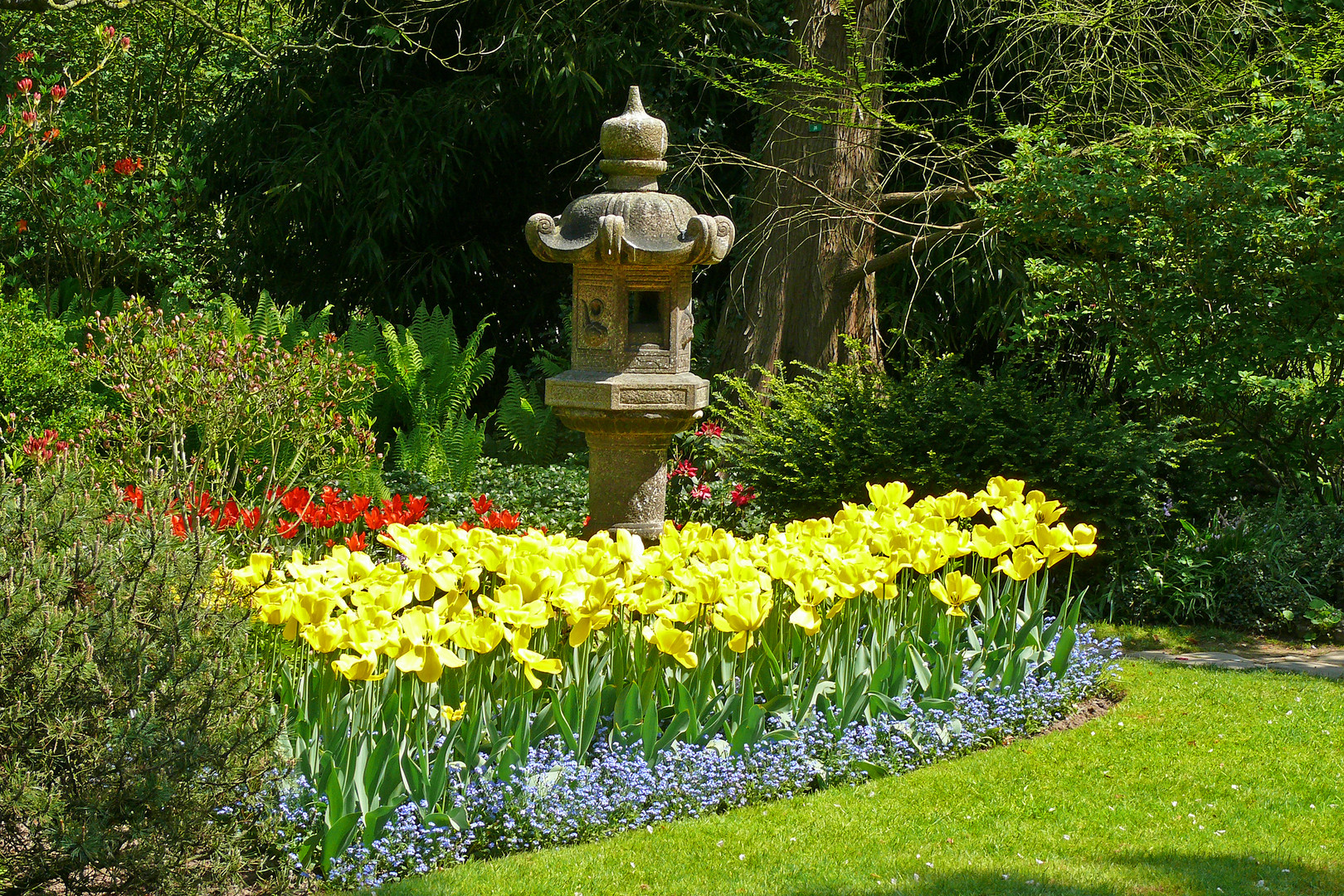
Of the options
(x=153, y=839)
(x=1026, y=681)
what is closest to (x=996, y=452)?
(x=1026, y=681)

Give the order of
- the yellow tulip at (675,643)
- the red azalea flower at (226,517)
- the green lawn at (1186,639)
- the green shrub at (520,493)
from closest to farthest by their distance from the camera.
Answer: the yellow tulip at (675,643)
the red azalea flower at (226,517)
the green lawn at (1186,639)
the green shrub at (520,493)

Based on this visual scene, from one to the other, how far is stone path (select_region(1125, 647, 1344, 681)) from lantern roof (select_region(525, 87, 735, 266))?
113 inches

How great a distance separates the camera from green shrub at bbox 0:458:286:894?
112 inches

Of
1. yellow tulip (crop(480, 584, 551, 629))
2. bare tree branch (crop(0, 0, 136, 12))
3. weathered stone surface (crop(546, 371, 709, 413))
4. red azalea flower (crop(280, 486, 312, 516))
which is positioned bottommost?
red azalea flower (crop(280, 486, 312, 516))

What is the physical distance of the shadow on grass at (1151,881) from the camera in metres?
3.25

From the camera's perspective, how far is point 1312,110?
689 cm

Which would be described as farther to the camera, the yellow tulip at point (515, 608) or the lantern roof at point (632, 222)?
the lantern roof at point (632, 222)

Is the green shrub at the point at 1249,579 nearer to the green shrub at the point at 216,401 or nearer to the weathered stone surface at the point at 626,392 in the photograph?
the weathered stone surface at the point at 626,392

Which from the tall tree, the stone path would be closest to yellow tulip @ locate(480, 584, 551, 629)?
the stone path

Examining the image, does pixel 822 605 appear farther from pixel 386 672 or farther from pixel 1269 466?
pixel 1269 466

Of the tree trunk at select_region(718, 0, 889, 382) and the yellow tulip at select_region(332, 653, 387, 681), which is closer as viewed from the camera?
the yellow tulip at select_region(332, 653, 387, 681)

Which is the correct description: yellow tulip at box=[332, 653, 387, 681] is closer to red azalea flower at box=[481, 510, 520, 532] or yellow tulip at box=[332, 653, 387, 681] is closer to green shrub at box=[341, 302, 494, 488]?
red azalea flower at box=[481, 510, 520, 532]

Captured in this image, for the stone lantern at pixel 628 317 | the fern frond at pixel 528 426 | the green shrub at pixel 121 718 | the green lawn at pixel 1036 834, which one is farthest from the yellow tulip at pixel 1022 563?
the fern frond at pixel 528 426

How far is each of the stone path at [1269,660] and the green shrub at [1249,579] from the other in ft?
1.11
